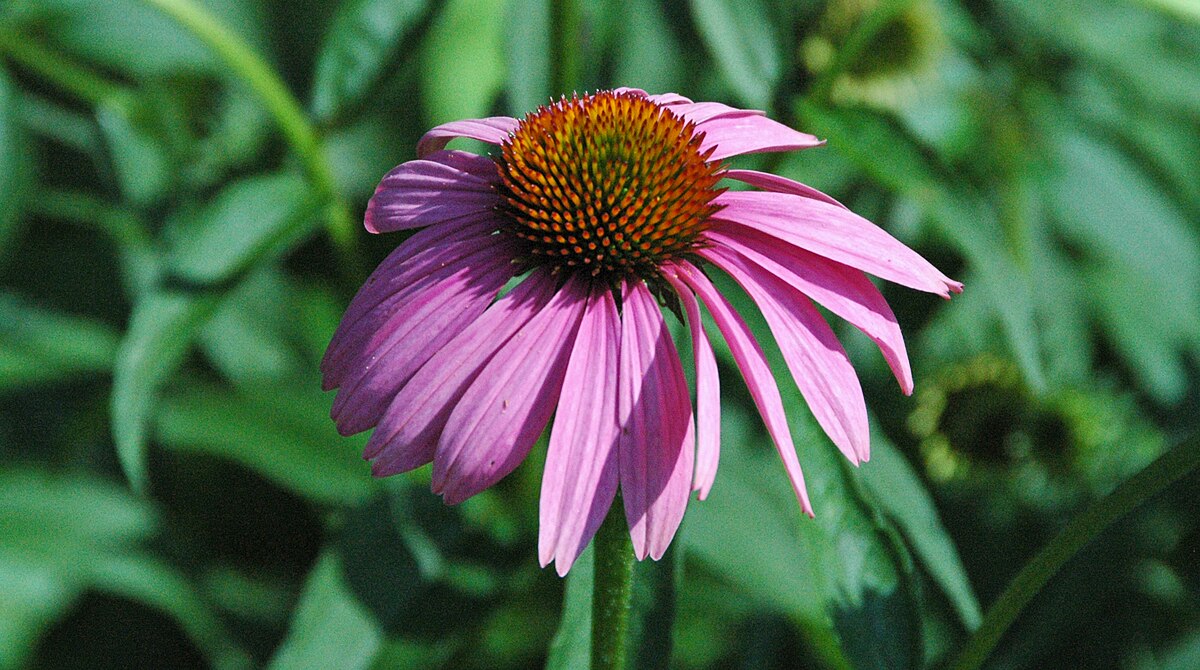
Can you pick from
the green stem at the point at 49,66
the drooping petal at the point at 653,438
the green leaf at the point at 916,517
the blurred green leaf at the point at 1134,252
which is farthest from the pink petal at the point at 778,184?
the blurred green leaf at the point at 1134,252

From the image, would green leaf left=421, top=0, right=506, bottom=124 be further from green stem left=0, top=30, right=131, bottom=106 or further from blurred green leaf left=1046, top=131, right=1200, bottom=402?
blurred green leaf left=1046, top=131, right=1200, bottom=402

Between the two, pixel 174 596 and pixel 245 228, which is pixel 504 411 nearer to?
pixel 245 228

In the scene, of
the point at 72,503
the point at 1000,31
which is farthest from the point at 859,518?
the point at 1000,31

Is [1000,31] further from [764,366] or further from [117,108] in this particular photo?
[764,366]

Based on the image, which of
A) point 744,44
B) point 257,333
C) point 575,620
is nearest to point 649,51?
point 744,44

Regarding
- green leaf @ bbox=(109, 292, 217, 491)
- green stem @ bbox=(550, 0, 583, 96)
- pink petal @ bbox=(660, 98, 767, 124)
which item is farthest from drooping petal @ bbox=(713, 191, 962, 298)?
green leaf @ bbox=(109, 292, 217, 491)

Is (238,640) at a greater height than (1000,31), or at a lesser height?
lesser

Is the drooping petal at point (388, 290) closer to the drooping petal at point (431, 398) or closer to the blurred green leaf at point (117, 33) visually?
the drooping petal at point (431, 398)
